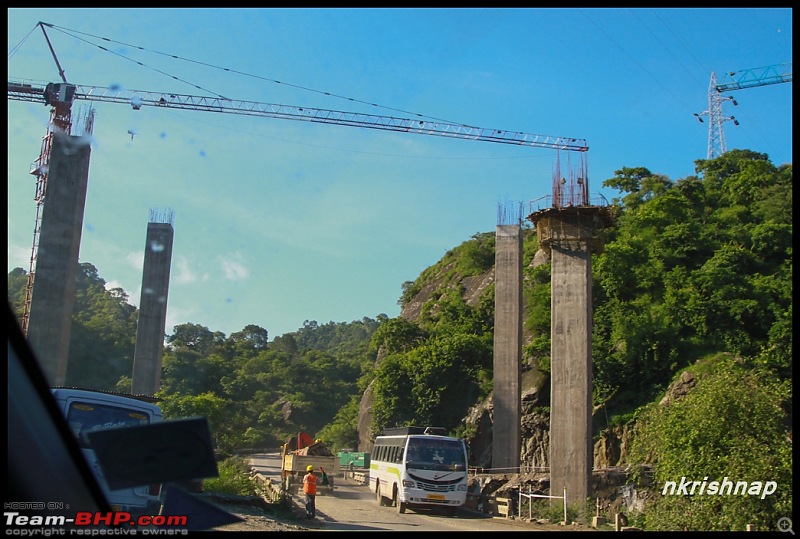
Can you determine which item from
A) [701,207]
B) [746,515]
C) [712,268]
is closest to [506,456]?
[712,268]

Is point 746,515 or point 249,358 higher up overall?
point 249,358

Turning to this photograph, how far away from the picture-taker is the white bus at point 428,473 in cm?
1859

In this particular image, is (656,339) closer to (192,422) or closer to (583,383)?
(583,383)

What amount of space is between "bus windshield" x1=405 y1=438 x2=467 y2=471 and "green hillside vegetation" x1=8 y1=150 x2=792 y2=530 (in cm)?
470

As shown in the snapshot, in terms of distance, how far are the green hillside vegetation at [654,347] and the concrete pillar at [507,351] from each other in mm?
4143

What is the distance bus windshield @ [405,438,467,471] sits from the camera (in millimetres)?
18875

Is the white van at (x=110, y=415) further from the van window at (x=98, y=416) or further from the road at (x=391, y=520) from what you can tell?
the road at (x=391, y=520)

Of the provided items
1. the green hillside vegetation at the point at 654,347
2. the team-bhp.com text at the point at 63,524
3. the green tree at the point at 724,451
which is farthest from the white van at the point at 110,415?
the green tree at the point at 724,451

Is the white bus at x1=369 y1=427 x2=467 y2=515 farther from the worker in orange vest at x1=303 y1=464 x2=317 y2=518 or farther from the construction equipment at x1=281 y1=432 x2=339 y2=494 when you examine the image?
the construction equipment at x1=281 y1=432 x2=339 y2=494

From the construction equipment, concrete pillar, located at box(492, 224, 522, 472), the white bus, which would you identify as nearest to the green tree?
the white bus

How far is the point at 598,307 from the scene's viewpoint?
33.3 metres

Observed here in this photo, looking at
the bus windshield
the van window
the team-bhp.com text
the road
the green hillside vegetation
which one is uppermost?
the green hillside vegetation

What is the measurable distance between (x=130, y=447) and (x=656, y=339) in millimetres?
27866

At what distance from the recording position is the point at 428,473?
1875cm
